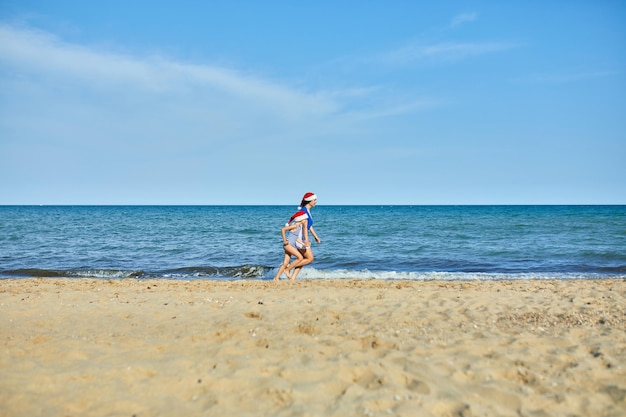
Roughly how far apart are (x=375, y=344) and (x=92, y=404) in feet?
9.59

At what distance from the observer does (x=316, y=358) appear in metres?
5.06

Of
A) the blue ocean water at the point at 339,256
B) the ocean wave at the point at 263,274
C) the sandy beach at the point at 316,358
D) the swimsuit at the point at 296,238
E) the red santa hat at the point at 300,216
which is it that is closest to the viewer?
the sandy beach at the point at 316,358

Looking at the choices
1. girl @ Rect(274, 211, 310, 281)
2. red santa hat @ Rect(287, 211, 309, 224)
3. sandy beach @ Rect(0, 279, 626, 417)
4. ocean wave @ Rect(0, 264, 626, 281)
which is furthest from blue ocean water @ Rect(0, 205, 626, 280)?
sandy beach @ Rect(0, 279, 626, 417)

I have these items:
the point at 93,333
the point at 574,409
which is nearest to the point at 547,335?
the point at 574,409

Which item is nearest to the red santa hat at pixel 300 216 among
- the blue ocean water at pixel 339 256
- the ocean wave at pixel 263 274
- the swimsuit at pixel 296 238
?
the swimsuit at pixel 296 238

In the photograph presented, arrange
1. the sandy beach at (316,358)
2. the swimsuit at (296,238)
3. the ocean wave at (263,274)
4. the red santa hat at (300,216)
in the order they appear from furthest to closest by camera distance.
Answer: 1. the ocean wave at (263,274)
2. the swimsuit at (296,238)
3. the red santa hat at (300,216)
4. the sandy beach at (316,358)

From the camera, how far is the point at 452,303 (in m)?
8.09

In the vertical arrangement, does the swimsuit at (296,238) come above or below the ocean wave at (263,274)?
above

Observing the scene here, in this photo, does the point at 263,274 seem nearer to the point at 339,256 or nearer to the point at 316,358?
the point at 339,256

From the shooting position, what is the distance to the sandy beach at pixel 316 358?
4.09 m

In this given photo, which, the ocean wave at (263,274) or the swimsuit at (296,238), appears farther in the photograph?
the ocean wave at (263,274)

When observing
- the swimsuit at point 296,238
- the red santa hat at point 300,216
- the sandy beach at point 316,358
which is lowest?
the sandy beach at point 316,358

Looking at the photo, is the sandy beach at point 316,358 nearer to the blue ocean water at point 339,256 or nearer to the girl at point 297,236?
the girl at point 297,236

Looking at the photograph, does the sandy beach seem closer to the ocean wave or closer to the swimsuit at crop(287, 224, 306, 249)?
the swimsuit at crop(287, 224, 306, 249)
